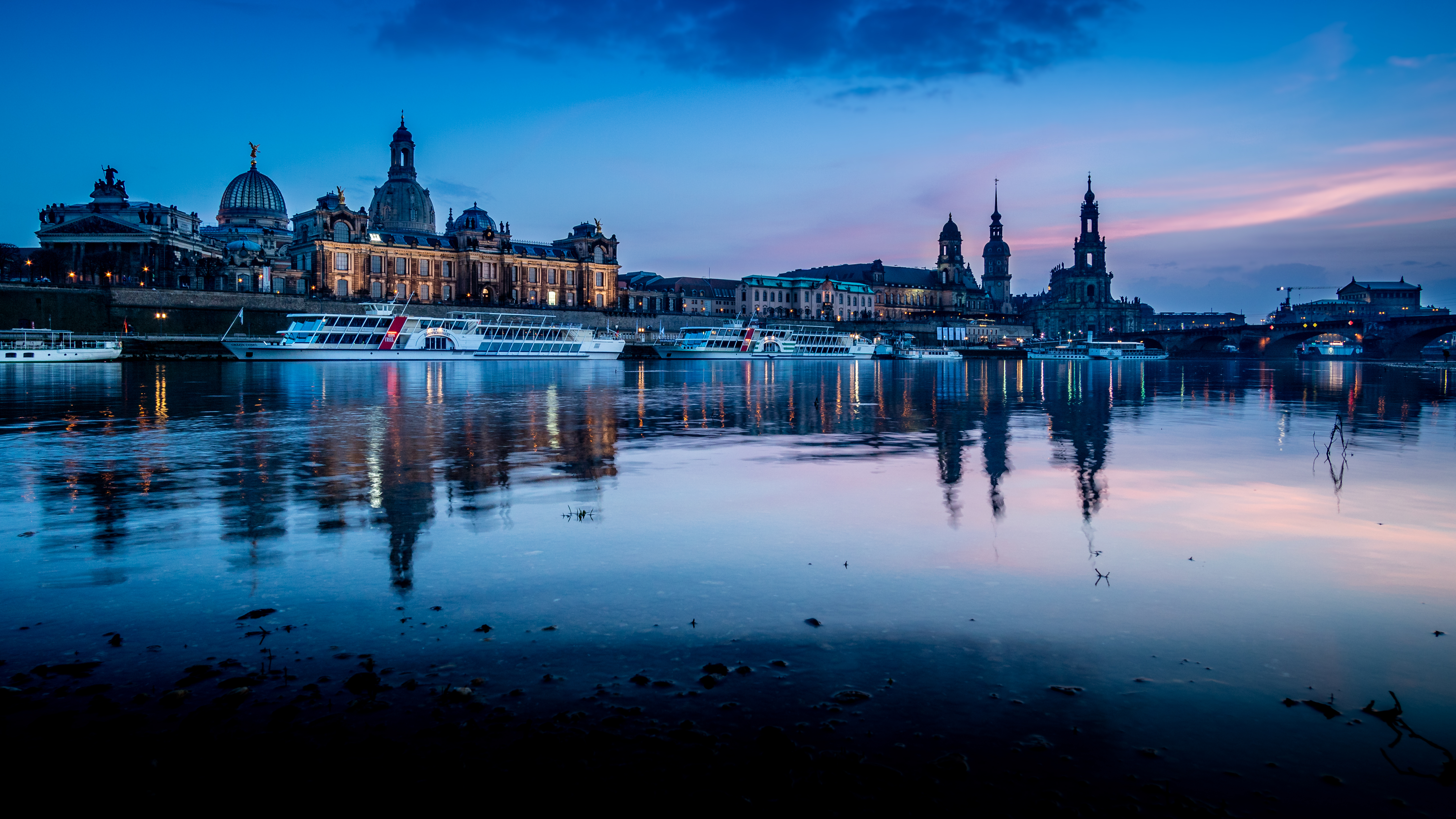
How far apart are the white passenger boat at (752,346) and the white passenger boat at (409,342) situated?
26.3ft

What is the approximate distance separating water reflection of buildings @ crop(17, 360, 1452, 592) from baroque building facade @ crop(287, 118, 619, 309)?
62.9 metres

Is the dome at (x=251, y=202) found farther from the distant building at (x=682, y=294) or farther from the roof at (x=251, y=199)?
the distant building at (x=682, y=294)

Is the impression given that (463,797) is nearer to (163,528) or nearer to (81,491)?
(163,528)

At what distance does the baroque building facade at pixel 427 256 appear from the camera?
110 m

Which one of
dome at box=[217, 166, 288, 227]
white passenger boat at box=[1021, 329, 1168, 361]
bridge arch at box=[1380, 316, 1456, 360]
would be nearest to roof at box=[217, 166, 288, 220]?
dome at box=[217, 166, 288, 227]

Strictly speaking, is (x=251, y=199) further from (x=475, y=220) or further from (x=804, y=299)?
(x=804, y=299)

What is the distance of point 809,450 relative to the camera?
1734 centimetres

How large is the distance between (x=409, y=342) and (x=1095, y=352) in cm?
10481

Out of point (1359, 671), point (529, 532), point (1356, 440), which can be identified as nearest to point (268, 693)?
point (529, 532)

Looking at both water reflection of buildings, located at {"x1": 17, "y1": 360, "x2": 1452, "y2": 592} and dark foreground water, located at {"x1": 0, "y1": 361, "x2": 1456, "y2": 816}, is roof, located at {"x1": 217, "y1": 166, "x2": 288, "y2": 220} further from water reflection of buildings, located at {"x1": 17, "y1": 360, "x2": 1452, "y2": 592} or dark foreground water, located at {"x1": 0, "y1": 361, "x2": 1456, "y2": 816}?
dark foreground water, located at {"x1": 0, "y1": 361, "x2": 1456, "y2": 816}

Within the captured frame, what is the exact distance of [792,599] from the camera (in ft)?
23.2

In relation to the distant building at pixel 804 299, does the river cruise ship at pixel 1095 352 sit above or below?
below

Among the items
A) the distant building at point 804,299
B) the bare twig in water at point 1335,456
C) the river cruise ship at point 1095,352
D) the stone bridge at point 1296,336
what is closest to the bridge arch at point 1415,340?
the stone bridge at point 1296,336

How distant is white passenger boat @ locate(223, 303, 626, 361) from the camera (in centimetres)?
7325
